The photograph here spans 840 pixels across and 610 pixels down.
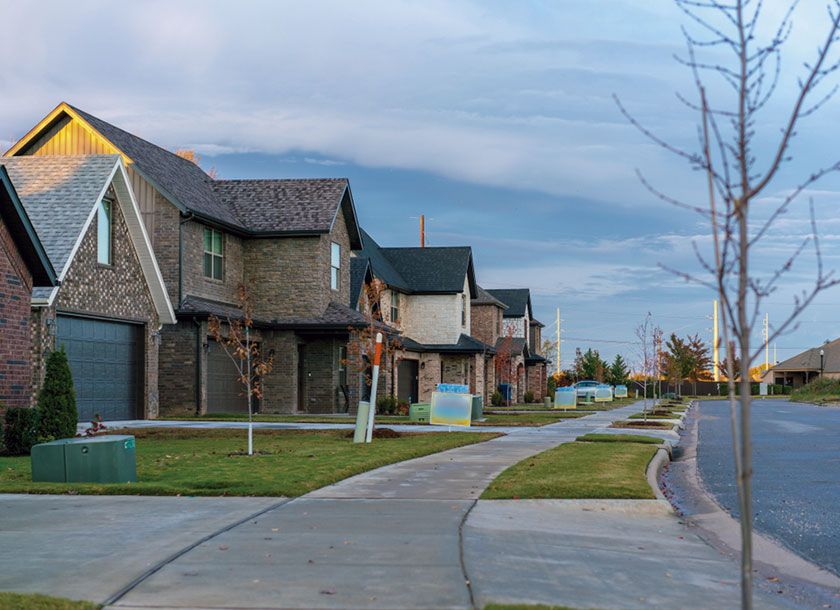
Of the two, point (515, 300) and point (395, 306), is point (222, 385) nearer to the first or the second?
point (395, 306)

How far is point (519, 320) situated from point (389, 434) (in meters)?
45.0

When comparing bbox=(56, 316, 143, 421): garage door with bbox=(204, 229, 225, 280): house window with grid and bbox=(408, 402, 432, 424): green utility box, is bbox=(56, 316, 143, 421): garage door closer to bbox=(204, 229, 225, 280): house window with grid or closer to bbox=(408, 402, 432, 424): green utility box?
bbox=(204, 229, 225, 280): house window with grid

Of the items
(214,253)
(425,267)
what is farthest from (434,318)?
(214,253)

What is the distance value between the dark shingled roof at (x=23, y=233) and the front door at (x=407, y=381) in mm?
26916

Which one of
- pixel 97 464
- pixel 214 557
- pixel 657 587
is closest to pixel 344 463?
pixel 97 464

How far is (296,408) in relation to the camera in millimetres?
33938

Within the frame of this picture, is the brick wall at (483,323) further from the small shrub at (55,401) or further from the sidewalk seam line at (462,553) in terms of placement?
the sidewalk seam line at (462,553)

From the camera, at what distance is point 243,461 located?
49.6ft

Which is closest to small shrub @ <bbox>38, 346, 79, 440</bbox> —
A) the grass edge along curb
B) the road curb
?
the road curb

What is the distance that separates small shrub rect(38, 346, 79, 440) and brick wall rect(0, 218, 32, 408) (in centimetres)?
99

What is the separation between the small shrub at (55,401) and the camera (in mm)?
16781

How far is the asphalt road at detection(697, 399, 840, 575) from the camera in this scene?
31.8ft

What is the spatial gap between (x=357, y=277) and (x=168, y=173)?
34.0 feet

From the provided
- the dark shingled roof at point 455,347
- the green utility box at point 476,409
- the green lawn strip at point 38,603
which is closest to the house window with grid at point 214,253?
the green utility box at point 476,409
